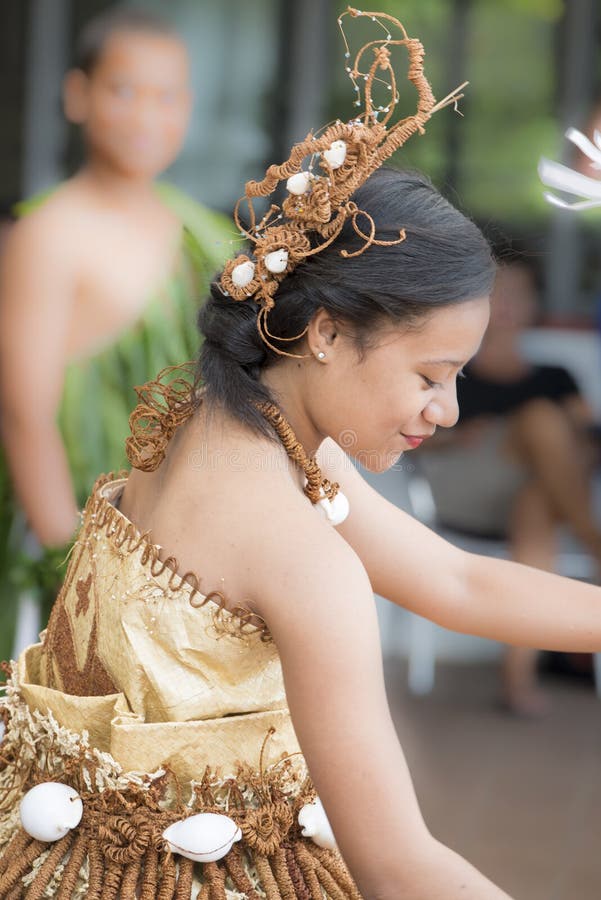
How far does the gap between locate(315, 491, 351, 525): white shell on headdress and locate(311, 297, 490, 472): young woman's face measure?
0.07 m

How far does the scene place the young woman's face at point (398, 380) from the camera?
3.80 ft

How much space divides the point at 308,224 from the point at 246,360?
0.50 ft

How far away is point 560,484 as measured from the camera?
3840mm

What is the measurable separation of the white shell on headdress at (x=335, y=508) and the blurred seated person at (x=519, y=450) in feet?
8.45

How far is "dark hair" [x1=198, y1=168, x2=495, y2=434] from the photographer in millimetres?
1148

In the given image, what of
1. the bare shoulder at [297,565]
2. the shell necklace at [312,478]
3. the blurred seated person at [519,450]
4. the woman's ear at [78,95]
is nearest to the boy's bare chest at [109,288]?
the woman's ear at [78,95]

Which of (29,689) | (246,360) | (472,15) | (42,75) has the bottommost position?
(29,689)

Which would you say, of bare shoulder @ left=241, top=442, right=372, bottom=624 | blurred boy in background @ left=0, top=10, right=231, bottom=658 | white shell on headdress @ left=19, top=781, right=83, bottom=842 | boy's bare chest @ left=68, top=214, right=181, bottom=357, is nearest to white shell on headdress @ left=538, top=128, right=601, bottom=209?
bare shoulder @ left=241, top=442, right=372, bottom=624

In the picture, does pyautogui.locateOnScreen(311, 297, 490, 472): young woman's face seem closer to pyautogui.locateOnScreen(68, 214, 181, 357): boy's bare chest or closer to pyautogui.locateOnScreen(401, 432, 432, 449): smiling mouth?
pyautogui.locateOnScreen(401, 432, 432, 449): smiling mouth

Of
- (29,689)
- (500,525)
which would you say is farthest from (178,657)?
(500,525)

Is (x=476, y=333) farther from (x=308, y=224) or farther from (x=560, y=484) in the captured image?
(x=560, y=484)

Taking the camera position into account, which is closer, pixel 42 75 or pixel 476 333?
pixel 476 333

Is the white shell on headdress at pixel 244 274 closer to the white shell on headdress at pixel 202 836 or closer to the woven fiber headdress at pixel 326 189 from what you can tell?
the woven fiber headdress at pixel 326 189

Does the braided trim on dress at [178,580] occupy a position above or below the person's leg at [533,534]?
below
